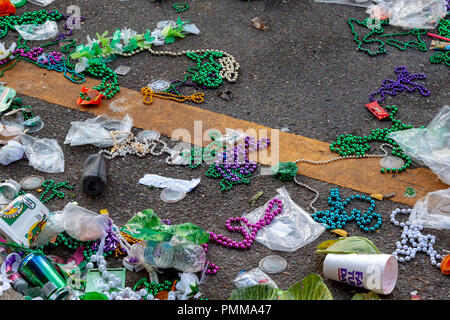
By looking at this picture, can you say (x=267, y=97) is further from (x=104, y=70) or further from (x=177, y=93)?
(x=104, y=70)

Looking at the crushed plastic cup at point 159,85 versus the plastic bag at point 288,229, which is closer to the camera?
the plastic bag at point 288,229

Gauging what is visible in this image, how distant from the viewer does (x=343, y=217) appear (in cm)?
363

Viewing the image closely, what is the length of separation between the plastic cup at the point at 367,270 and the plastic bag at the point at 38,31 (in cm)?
417

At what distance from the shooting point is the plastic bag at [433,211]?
355cm

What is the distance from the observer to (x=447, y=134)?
13.2ft

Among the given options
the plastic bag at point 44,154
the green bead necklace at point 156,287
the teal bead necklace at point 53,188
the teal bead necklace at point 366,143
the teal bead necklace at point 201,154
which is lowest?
the teal bead necklace at point 53,188

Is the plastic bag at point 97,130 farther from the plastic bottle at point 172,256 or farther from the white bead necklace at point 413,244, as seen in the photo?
the white bead necklace at point 413,244

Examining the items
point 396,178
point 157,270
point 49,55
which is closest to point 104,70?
point 49,55

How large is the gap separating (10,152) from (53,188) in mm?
517

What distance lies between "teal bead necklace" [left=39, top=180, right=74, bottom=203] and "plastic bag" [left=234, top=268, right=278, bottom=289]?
5.05ft

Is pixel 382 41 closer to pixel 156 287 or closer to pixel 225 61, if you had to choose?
pixel 225 61

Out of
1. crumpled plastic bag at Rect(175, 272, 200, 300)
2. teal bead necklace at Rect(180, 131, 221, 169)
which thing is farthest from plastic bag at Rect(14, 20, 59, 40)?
crumpled plastic bag at Rect(175, 272, 200, 300)

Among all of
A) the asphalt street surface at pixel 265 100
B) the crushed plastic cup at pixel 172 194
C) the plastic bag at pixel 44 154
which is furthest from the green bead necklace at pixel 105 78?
the crushed plastic cup at pixel 172 194

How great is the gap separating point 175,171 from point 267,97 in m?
1.30
